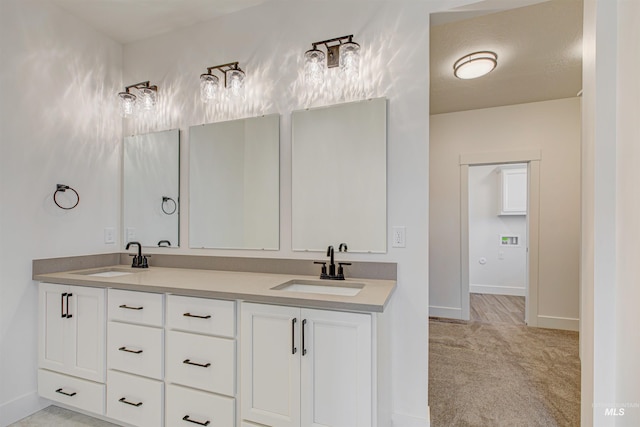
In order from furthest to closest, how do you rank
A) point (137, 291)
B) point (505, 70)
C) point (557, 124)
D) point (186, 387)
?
point (557, 124)
point (505, 70)
point (137, 291)
point (186, 387)

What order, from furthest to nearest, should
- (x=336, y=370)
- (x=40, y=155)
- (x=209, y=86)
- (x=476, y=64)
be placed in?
(x=476, y=64)
(x=209, y=86)
(x=40, y=155)
(x=336, y=370)

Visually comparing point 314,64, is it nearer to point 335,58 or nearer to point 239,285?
point 335,58

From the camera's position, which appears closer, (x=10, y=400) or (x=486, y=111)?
(x=10, y=400)

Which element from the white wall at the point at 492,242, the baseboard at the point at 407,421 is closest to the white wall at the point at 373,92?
the baseboard at the point at 407,421

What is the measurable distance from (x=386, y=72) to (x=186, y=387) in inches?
85.3

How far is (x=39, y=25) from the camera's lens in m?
2.20

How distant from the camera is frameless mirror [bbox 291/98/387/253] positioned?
197 centimetres

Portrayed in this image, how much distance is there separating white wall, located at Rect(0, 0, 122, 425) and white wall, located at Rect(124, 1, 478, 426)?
0.71 m

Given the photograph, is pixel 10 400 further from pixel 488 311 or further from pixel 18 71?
pixel 488 311

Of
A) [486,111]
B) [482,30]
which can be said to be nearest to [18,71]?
[482,30]

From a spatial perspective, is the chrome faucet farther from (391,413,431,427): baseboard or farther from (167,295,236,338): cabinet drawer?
(391,413,431,427): baseboard

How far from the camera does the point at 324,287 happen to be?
1936 millimetres

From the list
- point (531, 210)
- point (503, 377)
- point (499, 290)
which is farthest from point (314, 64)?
point (499, 290)

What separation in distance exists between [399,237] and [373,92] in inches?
36.8
